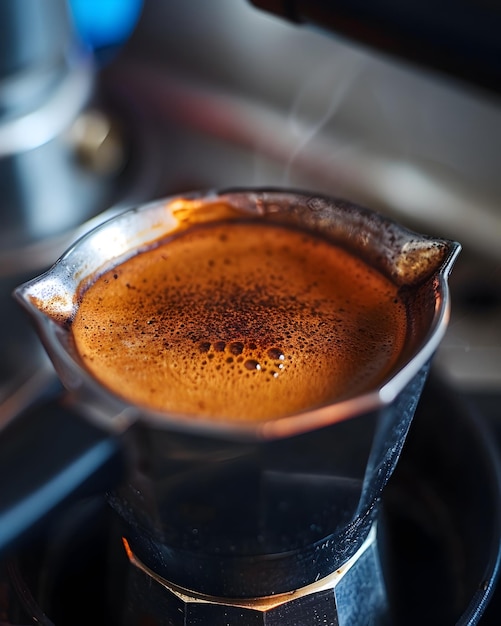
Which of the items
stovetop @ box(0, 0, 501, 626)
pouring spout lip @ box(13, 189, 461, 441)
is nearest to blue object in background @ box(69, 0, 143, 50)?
stovetop @ box(0, 0, 501, 626)

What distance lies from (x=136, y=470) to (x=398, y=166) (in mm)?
621

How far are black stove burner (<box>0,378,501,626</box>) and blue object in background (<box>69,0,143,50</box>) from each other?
638 millimetres

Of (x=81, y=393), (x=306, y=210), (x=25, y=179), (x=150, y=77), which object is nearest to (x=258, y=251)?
(x=306, y=210)

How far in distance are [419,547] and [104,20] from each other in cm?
73

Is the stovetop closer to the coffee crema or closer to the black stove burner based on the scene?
the black stove burner

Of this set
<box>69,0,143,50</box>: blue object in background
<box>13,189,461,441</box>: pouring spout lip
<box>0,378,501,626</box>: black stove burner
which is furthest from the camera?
<box>69,0,143,50</box>: blue object in background

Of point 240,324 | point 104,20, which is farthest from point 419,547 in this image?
point 104,20

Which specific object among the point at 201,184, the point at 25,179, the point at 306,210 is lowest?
the point at 201,184

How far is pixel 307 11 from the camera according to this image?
1.79 feet

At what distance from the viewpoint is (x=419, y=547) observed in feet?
1.83

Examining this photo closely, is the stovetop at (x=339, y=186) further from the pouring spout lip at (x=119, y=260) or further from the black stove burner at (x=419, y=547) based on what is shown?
the pouring spout lip at (x=119, y=260)

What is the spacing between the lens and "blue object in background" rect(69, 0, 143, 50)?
979 millimetres

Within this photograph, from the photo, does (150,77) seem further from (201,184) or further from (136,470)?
(136,470)

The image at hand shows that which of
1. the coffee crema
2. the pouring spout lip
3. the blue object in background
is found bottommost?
the blue object in background
